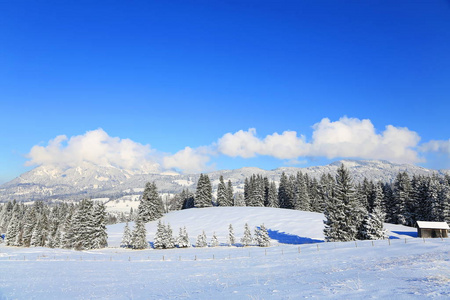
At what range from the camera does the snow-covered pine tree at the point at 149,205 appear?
9288 centimetres

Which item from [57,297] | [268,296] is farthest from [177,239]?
[268,296]

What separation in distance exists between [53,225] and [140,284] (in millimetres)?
74620

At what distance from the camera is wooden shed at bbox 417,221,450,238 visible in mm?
54969

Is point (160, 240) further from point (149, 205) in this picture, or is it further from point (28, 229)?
point (28, 229)

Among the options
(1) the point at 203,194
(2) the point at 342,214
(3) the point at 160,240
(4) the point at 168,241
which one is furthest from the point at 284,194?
(2) the point at 342,214

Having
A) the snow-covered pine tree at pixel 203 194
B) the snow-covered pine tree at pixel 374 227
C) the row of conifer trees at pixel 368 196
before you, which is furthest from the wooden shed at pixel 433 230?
the snow-covered pine tree at pixel 203 194

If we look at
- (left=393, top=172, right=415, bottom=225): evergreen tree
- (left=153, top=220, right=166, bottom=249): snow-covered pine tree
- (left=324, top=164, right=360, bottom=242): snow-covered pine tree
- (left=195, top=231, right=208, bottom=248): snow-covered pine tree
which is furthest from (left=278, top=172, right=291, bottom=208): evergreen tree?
(left=153, top=220, right=166, bottom=249): snow-covered pine tree

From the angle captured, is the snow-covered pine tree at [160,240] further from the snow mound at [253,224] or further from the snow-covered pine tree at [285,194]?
the snow-covered pine tree at [285,194]

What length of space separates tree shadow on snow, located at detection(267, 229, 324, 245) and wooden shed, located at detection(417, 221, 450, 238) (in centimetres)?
2000

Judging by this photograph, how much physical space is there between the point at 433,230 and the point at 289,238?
2897 cm

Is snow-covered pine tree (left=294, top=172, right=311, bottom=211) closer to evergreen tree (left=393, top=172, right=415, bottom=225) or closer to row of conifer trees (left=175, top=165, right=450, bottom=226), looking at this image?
row of conifer trees (left=175, top=165, right=450, bottom=226)

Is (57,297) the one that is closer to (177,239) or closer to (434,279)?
(434,279)

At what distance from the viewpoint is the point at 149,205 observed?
94.3 m

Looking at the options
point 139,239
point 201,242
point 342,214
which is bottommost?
point 201,242
